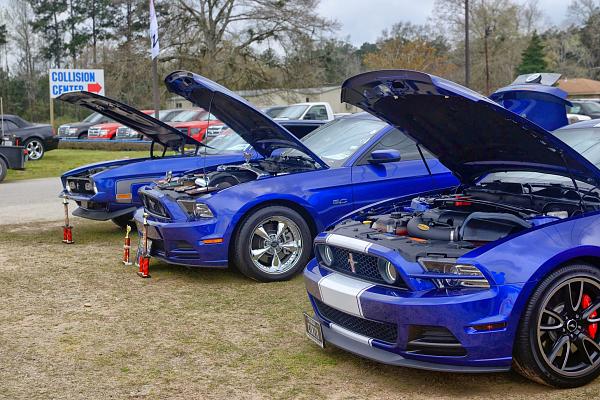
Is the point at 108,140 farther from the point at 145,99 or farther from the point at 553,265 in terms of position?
the point at 553,265

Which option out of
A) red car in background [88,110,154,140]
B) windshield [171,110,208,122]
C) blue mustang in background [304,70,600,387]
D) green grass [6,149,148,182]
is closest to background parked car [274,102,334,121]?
green grass [6,149,148,182]

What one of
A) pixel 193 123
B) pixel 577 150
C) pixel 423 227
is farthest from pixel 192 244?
pixel 193 123

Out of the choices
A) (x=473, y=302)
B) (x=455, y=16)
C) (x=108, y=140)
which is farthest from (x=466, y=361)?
(x=455, y=16)

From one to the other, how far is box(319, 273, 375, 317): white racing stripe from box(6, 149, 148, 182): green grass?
15.1 metres

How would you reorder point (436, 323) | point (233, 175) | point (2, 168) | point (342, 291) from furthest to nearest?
point (2, 168)
point (233, 175)
point (342, 291)
point (436, 323)

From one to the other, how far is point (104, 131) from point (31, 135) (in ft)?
21.4

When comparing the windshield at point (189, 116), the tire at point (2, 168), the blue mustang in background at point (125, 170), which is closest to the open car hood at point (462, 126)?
the blue mustang in background at point (125, 170)

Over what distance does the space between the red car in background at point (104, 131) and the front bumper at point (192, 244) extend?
75.6 ft

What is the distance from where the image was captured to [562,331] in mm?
4031

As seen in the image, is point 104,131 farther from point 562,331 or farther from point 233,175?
point 562,331

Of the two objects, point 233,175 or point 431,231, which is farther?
point 233,175

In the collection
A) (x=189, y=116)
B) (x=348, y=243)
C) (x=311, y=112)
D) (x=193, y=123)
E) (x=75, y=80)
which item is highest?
(x=75, y=80)

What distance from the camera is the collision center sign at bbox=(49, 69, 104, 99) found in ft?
87.2

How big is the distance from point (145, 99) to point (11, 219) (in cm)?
3810
